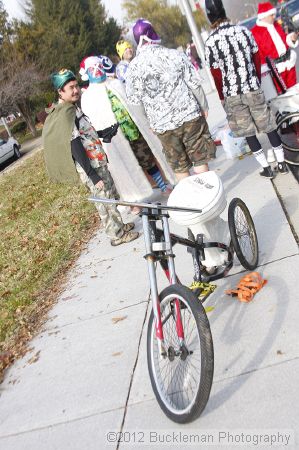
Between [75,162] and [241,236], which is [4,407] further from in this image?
[75,162]

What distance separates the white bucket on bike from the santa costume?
11.6 feet

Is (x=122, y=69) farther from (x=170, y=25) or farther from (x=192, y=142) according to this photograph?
(x=170, y=25)

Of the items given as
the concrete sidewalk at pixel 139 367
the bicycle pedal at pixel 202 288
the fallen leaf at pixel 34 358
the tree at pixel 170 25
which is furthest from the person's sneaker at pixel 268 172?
the tree at pixel 170 25

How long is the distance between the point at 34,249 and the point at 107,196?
2.21 m

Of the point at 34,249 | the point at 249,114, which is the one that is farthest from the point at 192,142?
the point at 34,249

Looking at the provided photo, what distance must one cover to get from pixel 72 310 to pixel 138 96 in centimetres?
221

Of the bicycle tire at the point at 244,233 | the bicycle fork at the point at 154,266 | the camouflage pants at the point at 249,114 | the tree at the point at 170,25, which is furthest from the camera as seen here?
the tree at the point at 170,25

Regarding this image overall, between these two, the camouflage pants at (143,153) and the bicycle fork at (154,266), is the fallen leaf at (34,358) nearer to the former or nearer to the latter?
the bicycle fork at (154,266)

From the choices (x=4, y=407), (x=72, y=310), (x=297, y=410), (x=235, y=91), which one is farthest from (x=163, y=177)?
(x=297, y=410)

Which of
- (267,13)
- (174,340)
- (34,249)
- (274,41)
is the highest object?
(267,13)

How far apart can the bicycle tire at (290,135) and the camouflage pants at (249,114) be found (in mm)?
188

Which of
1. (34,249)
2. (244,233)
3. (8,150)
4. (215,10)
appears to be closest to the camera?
(244,233)

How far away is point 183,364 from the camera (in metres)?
3.13

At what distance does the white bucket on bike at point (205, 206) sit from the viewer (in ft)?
12.5
